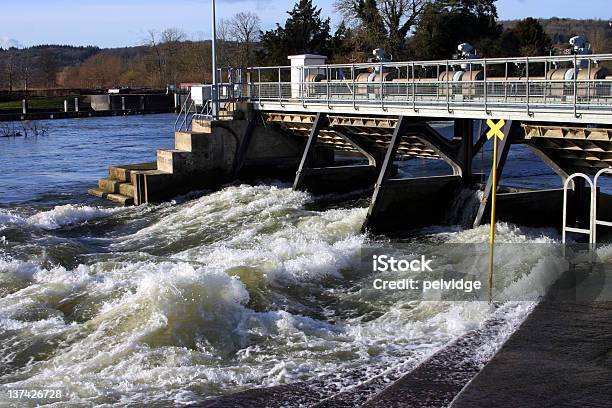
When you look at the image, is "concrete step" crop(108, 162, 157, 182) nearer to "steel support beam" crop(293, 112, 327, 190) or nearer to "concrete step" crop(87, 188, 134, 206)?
"concrete step" crop(87, 188, 134, 206)

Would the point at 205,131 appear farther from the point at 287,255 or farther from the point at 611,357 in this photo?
the point at 611,357

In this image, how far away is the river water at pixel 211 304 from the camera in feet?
33.1

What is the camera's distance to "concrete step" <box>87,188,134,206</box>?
24672mm

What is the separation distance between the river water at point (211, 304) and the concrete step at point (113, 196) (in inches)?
62.7

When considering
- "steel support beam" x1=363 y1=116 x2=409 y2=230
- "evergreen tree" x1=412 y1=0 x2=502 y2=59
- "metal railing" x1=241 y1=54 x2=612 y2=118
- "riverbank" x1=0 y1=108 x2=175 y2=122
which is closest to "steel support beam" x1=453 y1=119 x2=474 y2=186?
"metal railing" x1=241 y1=54 x2=612 y2=118

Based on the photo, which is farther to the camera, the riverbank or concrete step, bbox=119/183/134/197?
the riverbank

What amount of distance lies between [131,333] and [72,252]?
6531 mm

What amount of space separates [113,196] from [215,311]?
45.9ft

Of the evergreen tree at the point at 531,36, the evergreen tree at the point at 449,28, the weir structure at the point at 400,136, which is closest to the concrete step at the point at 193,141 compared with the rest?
the weir structure at the point at 400,136

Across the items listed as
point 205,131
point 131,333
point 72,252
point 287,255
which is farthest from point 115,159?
point 131,333

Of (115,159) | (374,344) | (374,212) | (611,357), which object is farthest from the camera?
(115,159)

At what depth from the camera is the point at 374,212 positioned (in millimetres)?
19078

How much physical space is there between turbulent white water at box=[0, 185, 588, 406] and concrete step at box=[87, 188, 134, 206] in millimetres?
5038

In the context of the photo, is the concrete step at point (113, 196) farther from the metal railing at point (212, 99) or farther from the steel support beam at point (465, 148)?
the steel support beam at point (465, 148)
